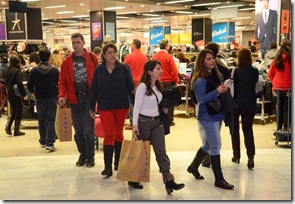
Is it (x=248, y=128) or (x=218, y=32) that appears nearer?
(x=248, y=128)

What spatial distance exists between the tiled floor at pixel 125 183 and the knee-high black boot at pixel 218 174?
0.20 feet

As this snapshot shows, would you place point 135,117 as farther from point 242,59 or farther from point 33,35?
point 33,35

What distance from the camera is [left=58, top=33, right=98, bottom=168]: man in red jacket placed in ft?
16.3

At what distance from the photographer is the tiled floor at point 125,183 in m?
4.13

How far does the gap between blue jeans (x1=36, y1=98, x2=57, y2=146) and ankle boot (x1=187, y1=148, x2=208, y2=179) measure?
2580 mm

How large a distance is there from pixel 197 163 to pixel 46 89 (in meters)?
2.71

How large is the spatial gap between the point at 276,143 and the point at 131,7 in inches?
584

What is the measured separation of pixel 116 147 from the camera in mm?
4629

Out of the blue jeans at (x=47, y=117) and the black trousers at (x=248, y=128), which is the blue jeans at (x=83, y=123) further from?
the black trousers at (x=248, y=128)

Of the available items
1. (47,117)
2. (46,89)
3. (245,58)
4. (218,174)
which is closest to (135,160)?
(218,174)

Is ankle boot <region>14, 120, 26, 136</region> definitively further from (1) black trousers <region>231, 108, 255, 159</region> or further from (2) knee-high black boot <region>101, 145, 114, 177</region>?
(1) black trousers <region>231, 108, 255, 159</region>

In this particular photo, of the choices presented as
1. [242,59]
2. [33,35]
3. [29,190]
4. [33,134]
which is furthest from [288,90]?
[33,35]

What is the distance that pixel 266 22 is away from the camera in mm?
8711

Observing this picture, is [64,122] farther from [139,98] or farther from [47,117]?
[139,98]
